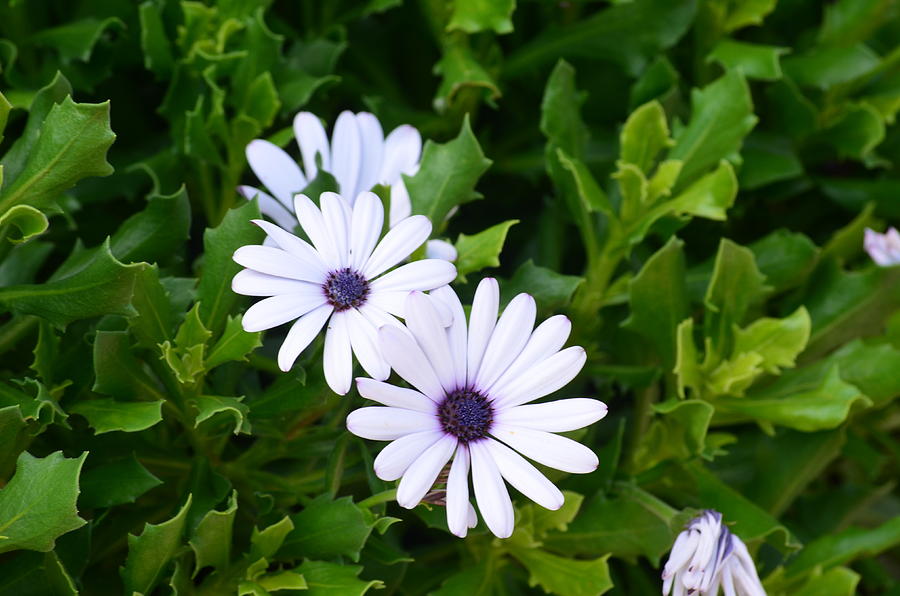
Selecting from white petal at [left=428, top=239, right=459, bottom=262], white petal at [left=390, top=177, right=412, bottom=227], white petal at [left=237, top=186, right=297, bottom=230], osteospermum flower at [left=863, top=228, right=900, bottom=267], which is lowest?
white petal at [left=428, top=239, right=459, bottom=262]

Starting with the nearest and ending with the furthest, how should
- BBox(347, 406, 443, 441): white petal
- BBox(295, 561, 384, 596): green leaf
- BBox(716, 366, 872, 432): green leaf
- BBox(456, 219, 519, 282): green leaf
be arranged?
1. BBox(347, 406, 443, 441): white petal
2. BBox(295, 561, 384, 596): green leaf
3. BBox(456, 219, 519, 282): green leaf
4. BBox(716, 366, 872, 432): green leaf

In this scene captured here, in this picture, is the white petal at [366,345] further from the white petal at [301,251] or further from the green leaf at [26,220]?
the green leaf at [26,220]

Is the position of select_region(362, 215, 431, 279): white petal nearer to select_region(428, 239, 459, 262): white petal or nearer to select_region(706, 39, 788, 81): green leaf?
select_region(428, 239, 459, 262): white petal

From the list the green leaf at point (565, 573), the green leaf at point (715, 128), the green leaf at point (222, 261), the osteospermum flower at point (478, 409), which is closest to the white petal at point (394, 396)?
the osteospermum flower at point (478, 409)

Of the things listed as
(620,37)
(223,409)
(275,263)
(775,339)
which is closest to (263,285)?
(275,263)

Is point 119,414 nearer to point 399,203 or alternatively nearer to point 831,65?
point 399,203

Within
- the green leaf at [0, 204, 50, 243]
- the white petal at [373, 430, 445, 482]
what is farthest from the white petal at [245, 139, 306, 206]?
the white petal at [373, 430, 445, 482]
